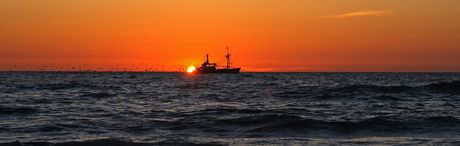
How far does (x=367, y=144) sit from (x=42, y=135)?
385 inches

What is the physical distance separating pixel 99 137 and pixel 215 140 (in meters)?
3.57

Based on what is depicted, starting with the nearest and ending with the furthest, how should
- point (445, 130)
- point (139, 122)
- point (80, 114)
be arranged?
1. point (445, 130)
2. point (139, 122)
3. point (80, 114)

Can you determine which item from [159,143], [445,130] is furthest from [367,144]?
[159,143]

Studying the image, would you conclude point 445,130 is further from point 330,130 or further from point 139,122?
point 139,122

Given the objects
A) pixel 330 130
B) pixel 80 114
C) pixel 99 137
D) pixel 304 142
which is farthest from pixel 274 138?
pixel 80 114

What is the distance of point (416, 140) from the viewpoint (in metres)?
13.5

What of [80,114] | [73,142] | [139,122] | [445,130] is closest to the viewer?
[73,142]

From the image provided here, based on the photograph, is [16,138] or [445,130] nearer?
[16,138]

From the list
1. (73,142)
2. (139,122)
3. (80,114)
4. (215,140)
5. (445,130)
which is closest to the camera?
(73,142)

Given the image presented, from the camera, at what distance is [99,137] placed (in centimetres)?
1373

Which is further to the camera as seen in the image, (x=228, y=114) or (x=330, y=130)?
(x=228, y=114)

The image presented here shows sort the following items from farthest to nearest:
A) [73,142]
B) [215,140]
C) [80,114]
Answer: [80,114] → [215,140] → [73,142]

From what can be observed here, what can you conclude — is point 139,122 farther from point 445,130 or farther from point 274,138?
point 445,130

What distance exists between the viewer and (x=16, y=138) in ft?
43.4
